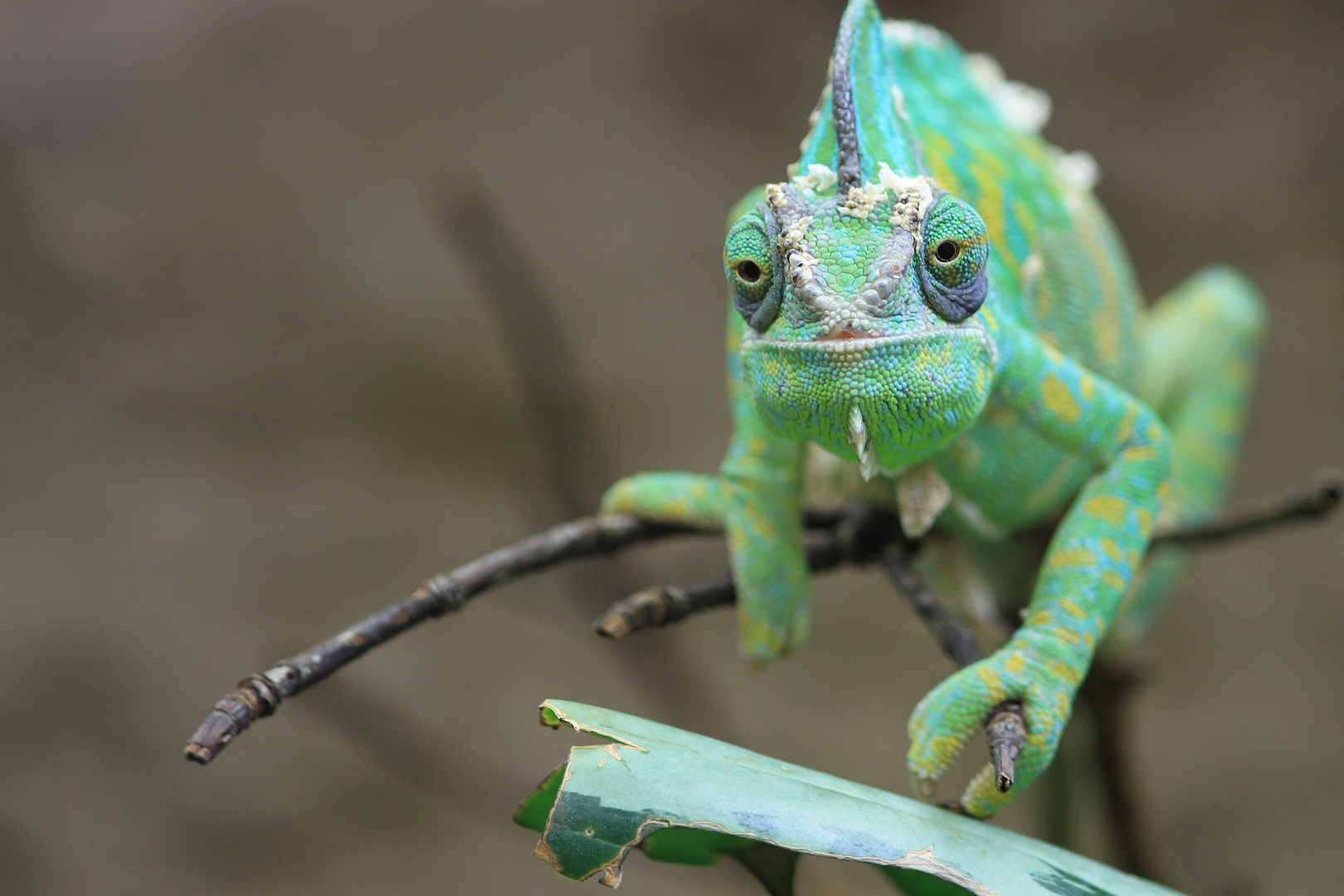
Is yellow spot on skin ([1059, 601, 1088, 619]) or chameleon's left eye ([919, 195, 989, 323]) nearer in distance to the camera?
chameleon's left eye ([919, 195, 989, 323])

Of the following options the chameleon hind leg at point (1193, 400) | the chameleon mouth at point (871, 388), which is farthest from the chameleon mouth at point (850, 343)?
the chameleon hind leg at point (1193, 400)

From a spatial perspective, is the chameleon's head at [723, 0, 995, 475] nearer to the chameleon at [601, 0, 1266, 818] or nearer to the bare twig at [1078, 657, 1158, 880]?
the chameleon at [601, 0, 1266, 818]

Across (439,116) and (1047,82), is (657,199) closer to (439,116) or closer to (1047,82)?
(439,116)

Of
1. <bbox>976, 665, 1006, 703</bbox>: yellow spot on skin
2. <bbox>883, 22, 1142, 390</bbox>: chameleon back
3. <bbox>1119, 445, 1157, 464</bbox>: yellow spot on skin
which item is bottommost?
<bbox>976, 665, 1006, 703</bbox>: yellow spot on skin

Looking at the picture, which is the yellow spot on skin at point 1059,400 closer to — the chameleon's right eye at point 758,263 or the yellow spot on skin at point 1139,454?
the yellow spot on skin at point 1139,454


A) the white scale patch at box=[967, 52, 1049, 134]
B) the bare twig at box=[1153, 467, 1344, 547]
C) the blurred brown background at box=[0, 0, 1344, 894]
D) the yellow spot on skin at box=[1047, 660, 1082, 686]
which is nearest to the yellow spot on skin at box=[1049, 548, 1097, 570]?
the yellow spot on skin at box=[1047, 660, 1082, 686]

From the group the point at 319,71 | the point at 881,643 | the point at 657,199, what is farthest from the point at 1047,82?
the point at 319,71
